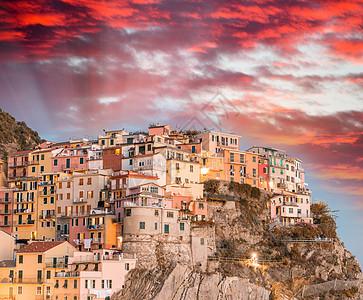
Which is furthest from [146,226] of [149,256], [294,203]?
[294,203]

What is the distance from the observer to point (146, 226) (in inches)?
3260

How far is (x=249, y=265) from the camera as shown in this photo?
293 feet

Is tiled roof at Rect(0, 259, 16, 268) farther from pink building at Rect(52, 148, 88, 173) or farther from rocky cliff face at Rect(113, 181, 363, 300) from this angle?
pink building at Rect(52, 148, 88, 173)

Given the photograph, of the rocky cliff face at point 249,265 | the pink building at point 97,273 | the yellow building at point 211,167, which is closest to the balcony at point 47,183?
the pink building at point 97,273

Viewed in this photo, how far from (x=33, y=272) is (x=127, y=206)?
45.1ft

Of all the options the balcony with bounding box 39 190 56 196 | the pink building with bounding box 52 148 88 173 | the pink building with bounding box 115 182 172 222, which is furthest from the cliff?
the pink building with bounding box 115 182 172 222

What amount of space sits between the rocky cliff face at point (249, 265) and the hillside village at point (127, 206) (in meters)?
0.31

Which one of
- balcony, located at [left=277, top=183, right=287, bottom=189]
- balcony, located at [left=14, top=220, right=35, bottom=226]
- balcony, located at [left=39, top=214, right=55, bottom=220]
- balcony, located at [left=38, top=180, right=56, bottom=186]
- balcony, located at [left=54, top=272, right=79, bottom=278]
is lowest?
balcony, located at [left=54, top=272, right=79, bottom=278]

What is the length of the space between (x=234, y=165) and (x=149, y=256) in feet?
88.2

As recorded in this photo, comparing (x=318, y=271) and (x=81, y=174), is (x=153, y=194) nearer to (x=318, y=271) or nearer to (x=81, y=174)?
(x=81, y=174)

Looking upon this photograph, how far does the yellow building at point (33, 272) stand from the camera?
3177 inches

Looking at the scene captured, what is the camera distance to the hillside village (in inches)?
3209

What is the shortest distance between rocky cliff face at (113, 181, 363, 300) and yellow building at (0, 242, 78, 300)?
8.55 metres

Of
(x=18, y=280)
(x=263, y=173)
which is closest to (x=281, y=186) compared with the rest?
(x=263, y=173)
